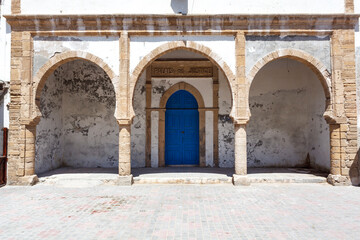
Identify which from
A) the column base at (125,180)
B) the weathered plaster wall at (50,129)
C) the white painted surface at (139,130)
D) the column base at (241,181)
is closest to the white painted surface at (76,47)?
the weathered plaster wall at (50,129)

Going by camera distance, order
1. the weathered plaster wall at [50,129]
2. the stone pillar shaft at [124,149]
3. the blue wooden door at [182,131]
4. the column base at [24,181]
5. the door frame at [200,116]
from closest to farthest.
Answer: the column base at [24,181] < the stone pillar shaft at [124,149] < the weathered plaster wall at [50,129] < the door frame at [200,116] < the blue wooden door at [182,131]

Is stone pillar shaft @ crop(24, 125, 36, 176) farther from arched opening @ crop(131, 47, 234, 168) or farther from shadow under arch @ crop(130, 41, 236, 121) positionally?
arched opening @ crop(131, 47, 234, 168)

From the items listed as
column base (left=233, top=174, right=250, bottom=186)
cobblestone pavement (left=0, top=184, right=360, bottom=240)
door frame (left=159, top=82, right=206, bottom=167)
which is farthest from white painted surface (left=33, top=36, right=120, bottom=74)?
column base (left=233, top=174, right=250, bottom=186)

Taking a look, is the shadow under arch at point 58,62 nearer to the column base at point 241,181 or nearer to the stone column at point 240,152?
the stone column at point 240,152

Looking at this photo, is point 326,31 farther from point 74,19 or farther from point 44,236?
point 44,236

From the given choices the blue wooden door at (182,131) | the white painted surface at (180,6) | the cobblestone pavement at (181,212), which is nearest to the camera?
the cobblestone pavement at (181,212)

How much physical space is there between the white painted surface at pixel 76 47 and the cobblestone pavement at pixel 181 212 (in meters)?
3.50

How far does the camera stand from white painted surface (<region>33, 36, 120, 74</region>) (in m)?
7.61

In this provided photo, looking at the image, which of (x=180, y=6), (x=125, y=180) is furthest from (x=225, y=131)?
(x=180, y=6)

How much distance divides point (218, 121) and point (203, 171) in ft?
6.81

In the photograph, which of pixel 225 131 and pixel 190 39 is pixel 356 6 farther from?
pixel 225 131

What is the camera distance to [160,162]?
996 cm

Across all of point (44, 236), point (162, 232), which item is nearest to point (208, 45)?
point (162, 232)

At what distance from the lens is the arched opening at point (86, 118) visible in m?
10.1
